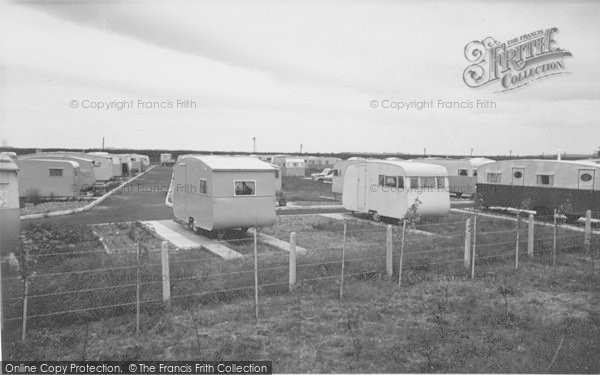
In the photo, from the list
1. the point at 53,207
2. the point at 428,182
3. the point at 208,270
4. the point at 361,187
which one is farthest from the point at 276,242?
the point at 53,207

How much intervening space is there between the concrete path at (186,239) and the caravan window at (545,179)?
1342 centimetres

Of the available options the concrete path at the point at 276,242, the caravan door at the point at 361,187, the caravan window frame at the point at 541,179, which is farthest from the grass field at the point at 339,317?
the caravan window frame at the point at 541,179

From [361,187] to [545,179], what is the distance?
740 cm

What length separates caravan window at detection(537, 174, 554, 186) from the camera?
18.3m

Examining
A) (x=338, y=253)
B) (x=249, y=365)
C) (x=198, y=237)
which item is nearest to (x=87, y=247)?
(x=198, y=237)

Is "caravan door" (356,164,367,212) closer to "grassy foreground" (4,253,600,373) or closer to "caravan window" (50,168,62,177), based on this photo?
"grassy foreground" (4,253,600,373)

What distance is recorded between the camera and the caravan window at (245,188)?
41.6ft

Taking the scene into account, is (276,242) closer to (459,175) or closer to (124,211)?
(124,211)

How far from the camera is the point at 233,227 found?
12.8m

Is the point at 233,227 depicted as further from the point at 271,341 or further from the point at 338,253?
the point at 271,341

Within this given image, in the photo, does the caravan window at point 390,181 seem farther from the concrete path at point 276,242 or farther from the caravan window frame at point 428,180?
the concrete path at point 276,242

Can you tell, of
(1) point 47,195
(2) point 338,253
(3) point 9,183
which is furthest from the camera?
(1) point 47,195

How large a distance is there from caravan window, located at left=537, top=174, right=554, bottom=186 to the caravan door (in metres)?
7.17

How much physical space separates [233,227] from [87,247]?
3672 millimetres
